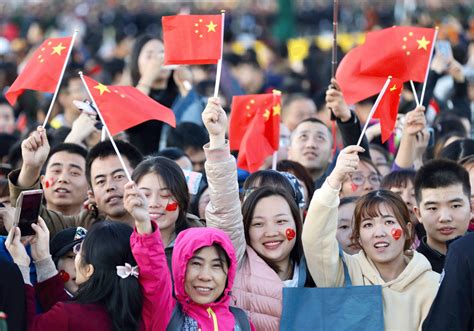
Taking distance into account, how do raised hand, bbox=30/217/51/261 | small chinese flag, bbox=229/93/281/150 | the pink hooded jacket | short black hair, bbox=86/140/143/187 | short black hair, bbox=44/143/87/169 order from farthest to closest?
small chinese flag, bbox=229/93/281/150 < short black hair, bbox=44/143/87/169 < short black hair, bbox=86/140/143/187 < raised hand, bbox=30/217/51/261 < the pink hooded jacket

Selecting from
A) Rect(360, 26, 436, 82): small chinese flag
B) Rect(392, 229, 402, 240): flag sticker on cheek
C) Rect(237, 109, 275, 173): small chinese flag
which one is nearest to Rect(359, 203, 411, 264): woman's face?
Rect(392, 229, 402, 240): flag sticker on cheek

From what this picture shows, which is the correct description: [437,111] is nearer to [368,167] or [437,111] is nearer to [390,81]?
[368,167]

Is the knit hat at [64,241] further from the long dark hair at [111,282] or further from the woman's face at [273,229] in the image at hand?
the woman's face at [273,229]

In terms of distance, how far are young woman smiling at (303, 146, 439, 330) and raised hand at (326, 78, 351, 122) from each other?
117 cm

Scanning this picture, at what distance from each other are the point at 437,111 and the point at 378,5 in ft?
108

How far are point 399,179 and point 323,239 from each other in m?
1.84

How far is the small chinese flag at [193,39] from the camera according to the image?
684 centimetres

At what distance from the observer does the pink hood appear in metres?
5.71

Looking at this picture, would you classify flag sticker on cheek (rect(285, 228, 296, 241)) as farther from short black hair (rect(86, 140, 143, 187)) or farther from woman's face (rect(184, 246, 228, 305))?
short black hair (rect(86, 140, 143, 187))

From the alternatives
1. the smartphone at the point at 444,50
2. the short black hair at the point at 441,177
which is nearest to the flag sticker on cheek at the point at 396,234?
the short black hair at the point at 441,177

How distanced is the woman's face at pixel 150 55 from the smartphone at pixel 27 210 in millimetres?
3748

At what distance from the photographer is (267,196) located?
20.7ft

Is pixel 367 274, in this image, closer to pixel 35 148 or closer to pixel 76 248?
pixel 76 248

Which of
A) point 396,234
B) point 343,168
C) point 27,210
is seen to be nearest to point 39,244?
point 27,210
